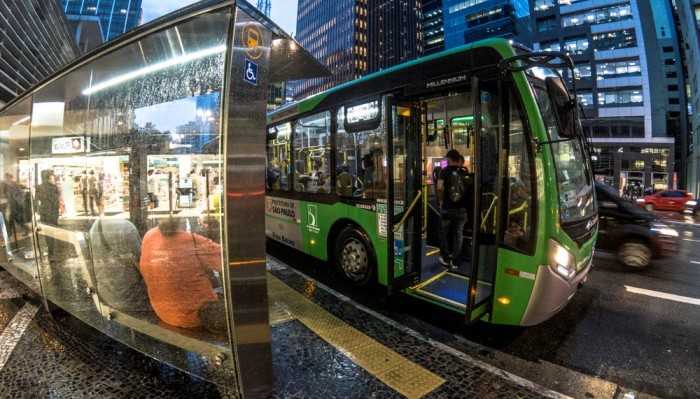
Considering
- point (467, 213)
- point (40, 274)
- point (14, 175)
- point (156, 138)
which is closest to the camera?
point (156, 138)

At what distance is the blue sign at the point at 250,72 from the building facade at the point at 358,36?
103 m

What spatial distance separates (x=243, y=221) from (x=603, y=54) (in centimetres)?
6594

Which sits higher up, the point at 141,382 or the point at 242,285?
the point at 242,285

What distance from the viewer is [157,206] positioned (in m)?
2.65

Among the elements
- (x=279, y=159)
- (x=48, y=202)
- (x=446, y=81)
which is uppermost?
(x=446, y=81)

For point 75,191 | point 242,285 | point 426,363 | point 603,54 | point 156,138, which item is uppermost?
point 603,54

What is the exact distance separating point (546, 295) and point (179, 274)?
11.4 feet

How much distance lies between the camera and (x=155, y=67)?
2543mm

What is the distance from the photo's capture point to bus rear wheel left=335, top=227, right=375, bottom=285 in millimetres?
5064

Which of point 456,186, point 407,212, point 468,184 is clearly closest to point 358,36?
A: point 468,184

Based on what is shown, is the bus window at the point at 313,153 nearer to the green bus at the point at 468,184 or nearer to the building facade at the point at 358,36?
the green bus at the point at 468,184

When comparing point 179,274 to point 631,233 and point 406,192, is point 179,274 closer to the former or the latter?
point 406,192

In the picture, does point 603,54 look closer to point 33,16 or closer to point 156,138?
point 156,138

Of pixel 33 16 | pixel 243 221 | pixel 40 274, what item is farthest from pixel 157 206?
pixel 33 16
